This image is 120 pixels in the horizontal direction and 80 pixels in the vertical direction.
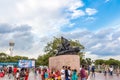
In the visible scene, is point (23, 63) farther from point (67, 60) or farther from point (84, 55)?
point (67, 60)

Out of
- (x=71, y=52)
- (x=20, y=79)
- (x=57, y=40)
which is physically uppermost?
(x=57, y=40)

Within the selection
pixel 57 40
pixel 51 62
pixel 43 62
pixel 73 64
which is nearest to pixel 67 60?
pixel 73 64

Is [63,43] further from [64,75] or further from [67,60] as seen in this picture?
[64,75]

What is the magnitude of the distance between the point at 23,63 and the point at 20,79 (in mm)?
45090

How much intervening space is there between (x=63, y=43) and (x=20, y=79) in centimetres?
1319

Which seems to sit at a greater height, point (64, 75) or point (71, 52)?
point (71, 52)

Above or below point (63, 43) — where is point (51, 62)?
below

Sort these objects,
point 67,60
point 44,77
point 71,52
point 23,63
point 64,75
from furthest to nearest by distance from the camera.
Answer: point 23,63 < point 71,52 < point 67,60 < point 44,77 < point 64,75

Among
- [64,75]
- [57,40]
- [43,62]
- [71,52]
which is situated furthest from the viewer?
[43,62]

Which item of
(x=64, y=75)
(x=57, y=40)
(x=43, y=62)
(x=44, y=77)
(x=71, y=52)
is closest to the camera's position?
(x=64, y=75)

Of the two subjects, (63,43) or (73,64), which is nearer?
(73,64)

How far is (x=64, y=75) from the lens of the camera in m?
18.9

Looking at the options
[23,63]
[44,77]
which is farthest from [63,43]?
[23,63]

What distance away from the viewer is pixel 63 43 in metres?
32.5
